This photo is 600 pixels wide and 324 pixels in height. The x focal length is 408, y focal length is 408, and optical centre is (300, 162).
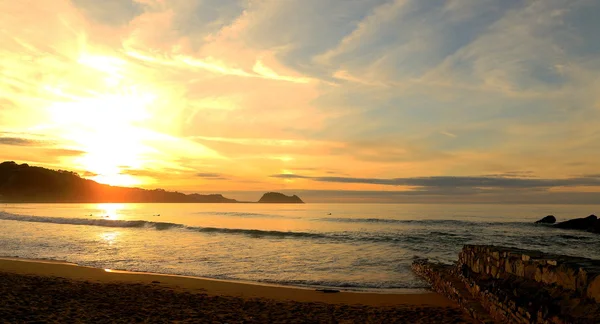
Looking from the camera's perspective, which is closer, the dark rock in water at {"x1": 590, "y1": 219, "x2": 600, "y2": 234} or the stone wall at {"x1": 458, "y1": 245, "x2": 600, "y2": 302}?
the stone wall at {"x1": 458, "y1": 245, "x2": 600, "y2": 302}

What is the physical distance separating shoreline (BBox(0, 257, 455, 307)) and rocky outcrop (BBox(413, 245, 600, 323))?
1.16 meters

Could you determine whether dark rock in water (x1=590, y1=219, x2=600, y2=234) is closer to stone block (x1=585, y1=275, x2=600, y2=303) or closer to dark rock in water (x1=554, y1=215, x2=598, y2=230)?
dark rock in water (x1=554, y1=215, x2=598, y2=230)

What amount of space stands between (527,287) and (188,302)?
9112 mm

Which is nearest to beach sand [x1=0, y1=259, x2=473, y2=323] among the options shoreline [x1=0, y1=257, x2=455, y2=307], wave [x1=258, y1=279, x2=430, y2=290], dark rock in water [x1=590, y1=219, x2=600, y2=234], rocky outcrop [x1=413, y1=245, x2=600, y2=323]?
shoreline [x1=0, y1=257, x2=455, y2=307]

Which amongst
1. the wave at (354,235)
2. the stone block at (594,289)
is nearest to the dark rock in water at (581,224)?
the wave at (354,235)

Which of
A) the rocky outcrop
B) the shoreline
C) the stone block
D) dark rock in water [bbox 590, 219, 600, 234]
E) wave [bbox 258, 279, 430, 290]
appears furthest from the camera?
Answer: dark rock in water [bbox 590, 219, 600, 234]

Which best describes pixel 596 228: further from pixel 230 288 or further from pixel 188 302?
pixel 188 302

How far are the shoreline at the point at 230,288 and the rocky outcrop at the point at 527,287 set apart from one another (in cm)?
116

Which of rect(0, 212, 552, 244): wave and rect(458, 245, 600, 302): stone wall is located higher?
rect(458, 245, 600, 302): stone wall

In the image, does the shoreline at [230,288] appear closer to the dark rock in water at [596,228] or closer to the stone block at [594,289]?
the stone block at [594,289]

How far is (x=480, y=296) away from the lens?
38.0 feet

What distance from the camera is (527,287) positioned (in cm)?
943

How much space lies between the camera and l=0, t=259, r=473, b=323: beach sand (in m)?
10.2

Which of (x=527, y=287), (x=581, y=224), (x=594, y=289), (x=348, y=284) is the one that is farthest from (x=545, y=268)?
(x=581, y=224)
